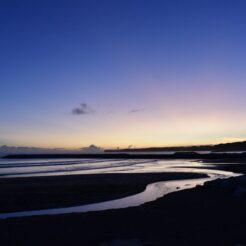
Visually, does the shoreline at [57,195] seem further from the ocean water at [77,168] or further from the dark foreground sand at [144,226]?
the ocean water at [77,168]

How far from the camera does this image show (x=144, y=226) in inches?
552

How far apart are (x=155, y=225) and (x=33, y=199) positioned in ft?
32.3

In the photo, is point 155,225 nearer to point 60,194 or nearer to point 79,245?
point 79,245

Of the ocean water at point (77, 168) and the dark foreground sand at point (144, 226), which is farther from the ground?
the ocean water at point (77, 168)

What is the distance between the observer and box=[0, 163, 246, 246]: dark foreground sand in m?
12.0

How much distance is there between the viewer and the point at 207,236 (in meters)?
12.5

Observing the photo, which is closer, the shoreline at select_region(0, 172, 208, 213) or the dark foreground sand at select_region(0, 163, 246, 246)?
the dark foreground sand at select_region(0, 163, 246, 246)

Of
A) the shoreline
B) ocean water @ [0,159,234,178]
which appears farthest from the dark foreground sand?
ocean water @ [0,159,234,178]

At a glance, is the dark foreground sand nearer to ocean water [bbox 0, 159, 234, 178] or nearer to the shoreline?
the shoreline

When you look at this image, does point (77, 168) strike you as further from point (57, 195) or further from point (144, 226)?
point (144, 226)

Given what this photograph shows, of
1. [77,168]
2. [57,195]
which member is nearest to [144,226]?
[57,195]

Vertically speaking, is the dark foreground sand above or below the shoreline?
below


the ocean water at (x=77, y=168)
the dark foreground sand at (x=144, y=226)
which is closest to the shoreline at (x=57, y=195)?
the dark foreground sand at (x=144, y=226)

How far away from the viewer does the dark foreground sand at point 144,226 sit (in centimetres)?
1198
